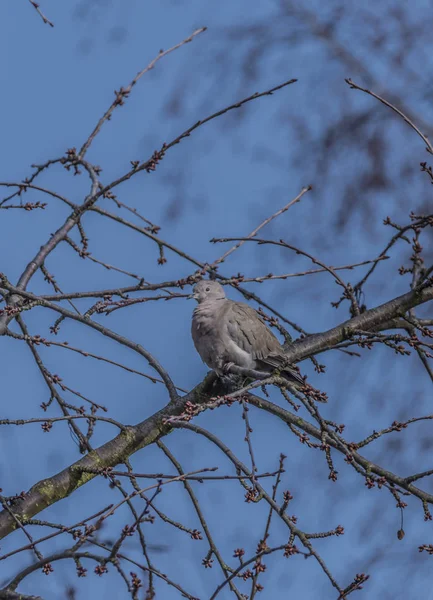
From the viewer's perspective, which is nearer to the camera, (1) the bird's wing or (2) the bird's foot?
(2) the bird's foot

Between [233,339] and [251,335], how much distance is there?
10cm

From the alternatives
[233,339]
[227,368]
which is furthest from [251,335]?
[227,368]

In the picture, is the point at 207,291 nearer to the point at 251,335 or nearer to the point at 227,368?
the point at 251,335

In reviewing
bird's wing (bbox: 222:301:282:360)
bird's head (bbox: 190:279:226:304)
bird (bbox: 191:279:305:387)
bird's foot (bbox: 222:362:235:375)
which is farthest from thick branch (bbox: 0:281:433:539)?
bird's head (bbox: 190:279:226:304)

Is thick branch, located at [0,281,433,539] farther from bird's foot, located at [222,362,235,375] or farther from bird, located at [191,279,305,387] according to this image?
bird, located at [191,279,305,387]

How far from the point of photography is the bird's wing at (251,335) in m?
4.56

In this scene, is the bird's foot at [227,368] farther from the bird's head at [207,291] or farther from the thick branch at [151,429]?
the bird's head at [207,291]

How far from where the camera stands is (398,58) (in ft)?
14.3

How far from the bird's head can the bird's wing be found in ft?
0.85

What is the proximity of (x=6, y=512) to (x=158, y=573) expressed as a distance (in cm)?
109

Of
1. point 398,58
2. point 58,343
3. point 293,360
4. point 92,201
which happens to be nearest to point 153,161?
point 92,201

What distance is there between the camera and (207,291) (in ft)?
16.4

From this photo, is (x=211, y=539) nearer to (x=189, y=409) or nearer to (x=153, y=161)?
(x=189, y=409)

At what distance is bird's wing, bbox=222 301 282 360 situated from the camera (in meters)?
4.56
